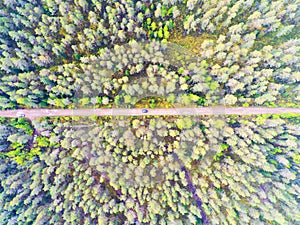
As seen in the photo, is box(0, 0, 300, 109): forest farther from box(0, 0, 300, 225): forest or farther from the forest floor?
the forest floor

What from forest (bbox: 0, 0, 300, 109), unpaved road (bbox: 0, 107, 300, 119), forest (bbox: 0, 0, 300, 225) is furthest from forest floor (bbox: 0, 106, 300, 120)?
forest (bbox: 0, 0, 300, 109)

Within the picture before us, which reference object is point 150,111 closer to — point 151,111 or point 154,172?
point 151,111

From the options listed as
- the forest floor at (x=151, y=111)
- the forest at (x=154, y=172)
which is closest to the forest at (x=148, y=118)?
the forest at (x=154, y=172)

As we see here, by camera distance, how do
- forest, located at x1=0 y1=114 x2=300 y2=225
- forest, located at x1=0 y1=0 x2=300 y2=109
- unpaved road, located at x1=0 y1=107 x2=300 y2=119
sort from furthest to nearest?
unpaved road, located at x1=0 y1=107 x2=300 y2=119
forest, located at x1=0 y1=0 x2=300 y2=109
forest, located at x1=0 y1=114 x2=300 y2=225

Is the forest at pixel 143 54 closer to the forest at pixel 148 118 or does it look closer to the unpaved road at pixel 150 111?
the forest at pixel 148 118

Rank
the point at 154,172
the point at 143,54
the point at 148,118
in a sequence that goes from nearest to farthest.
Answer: the point at 154,172 < the point at 143,54 < the point at 148,118

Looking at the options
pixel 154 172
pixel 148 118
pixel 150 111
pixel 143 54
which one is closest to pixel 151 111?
pixel 150 111

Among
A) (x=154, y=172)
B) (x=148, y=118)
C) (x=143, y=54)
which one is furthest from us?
(x=148, y=118)

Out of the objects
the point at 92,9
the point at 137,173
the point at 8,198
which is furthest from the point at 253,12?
the point at 8,198
